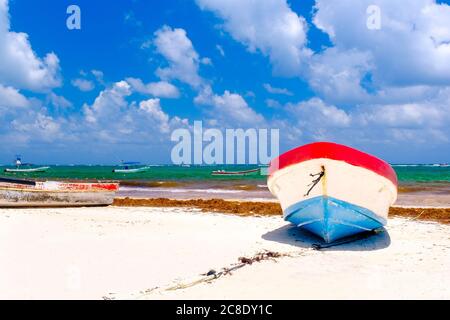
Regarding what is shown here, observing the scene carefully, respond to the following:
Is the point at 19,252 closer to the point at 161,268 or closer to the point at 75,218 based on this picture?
the point at 161,268

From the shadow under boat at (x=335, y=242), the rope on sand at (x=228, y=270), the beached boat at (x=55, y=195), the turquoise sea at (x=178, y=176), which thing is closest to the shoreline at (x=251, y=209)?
the beached boat at (x=55, y=195)

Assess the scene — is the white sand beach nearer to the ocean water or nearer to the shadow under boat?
the shadow under boat

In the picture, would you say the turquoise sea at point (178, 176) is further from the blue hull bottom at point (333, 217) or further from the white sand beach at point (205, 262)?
the blue hull bottom at point (333, 217)

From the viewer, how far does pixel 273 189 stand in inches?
380

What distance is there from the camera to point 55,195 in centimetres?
1572

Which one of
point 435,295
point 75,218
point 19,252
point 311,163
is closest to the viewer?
point 435,295

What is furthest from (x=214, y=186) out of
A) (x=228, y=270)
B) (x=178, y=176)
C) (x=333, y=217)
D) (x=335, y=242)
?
(x=228, y=270)

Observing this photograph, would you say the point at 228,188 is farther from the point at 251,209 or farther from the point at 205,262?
the point at 205,262

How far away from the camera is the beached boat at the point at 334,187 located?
808 centimetres

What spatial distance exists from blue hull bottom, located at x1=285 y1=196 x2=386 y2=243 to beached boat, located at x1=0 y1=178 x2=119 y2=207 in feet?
31.9

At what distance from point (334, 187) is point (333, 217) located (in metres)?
0.65

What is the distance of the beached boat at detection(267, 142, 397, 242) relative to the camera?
26.5ft

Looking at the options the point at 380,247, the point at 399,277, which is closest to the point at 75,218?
the point at 380,247

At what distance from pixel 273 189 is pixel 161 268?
12.3 feet
